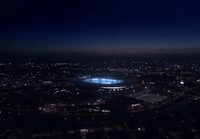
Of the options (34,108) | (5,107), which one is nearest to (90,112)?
(34,108)

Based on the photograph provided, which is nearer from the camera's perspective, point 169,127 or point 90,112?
point 169,127

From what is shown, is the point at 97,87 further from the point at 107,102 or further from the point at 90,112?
the point at 90,112

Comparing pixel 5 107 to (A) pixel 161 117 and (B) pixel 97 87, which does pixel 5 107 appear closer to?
(B) pixel 97 87

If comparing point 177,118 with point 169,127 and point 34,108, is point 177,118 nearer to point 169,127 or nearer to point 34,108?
point 169,127

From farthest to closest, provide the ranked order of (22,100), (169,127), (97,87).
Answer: (97,87) < (22,100) < (169,127)

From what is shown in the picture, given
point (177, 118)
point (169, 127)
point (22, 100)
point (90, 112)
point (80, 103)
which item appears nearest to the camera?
Answer: point (169, 127)

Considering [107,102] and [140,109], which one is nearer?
[140,109]

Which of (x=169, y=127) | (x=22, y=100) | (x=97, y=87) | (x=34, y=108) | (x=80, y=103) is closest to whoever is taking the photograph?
(x=169, y=127)

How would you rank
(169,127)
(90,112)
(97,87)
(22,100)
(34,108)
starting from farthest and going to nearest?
1. (97,87)
2. (22,100)
3. (34,108)
4. (90,112)
5. (169,127)

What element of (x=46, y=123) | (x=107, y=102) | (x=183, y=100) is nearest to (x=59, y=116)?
(x=46, y=123)
